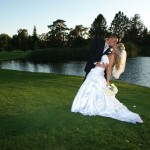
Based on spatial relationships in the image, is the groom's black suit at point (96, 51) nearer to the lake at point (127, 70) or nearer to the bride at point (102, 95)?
the bride at point (102, 95)

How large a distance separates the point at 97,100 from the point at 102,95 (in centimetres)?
25

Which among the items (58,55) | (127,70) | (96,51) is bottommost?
(127,70)

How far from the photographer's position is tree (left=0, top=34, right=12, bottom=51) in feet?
358

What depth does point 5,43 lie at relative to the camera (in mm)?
110312

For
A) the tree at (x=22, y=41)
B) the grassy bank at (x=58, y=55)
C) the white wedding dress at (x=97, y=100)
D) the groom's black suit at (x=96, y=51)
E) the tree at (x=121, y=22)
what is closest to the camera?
the white wedding dress at (x=97, y=100)

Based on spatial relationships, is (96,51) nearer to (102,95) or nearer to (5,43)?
(102,95)

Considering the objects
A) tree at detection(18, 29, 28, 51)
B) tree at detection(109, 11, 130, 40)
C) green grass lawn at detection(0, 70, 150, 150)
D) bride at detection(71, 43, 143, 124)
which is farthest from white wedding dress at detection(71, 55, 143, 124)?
tree at detection(18, 29, 28, 51)

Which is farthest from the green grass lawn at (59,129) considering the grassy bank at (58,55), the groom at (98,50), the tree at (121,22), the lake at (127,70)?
the tree at (121,22)

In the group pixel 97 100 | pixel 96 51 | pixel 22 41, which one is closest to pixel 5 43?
pixel 22 41

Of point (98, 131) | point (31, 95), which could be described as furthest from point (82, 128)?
point (31, 95)

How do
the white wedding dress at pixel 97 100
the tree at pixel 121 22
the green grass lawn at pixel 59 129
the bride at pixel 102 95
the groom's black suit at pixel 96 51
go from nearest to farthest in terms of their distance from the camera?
the green grass lawn at pixel 59 129, the bride at pixel 102 95, the white wedding dress at pixel 97 100, the groom's black suit at pixel 96 51, the tree at pixel 121 22

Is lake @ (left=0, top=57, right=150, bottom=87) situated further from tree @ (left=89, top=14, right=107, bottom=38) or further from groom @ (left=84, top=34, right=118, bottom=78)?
tree @ (left=89, top=14, right=107, bottom=38)

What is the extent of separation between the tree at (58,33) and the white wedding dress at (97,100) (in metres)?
102

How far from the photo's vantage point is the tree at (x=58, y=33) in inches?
4402
